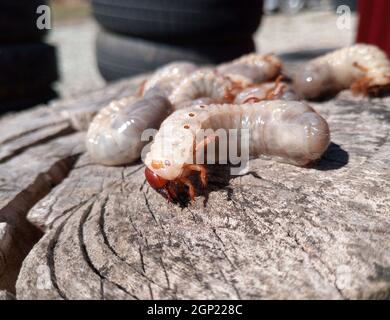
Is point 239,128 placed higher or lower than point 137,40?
lower

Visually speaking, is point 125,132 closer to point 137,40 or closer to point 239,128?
point 239,128

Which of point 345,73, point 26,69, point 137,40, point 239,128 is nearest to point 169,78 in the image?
point 239,128

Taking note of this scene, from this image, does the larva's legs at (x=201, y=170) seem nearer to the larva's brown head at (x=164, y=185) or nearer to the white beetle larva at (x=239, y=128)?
the white beetle larva at (x=239, y=128)

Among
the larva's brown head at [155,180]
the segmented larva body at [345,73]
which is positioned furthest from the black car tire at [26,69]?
the larva's brown head at [155,180]
